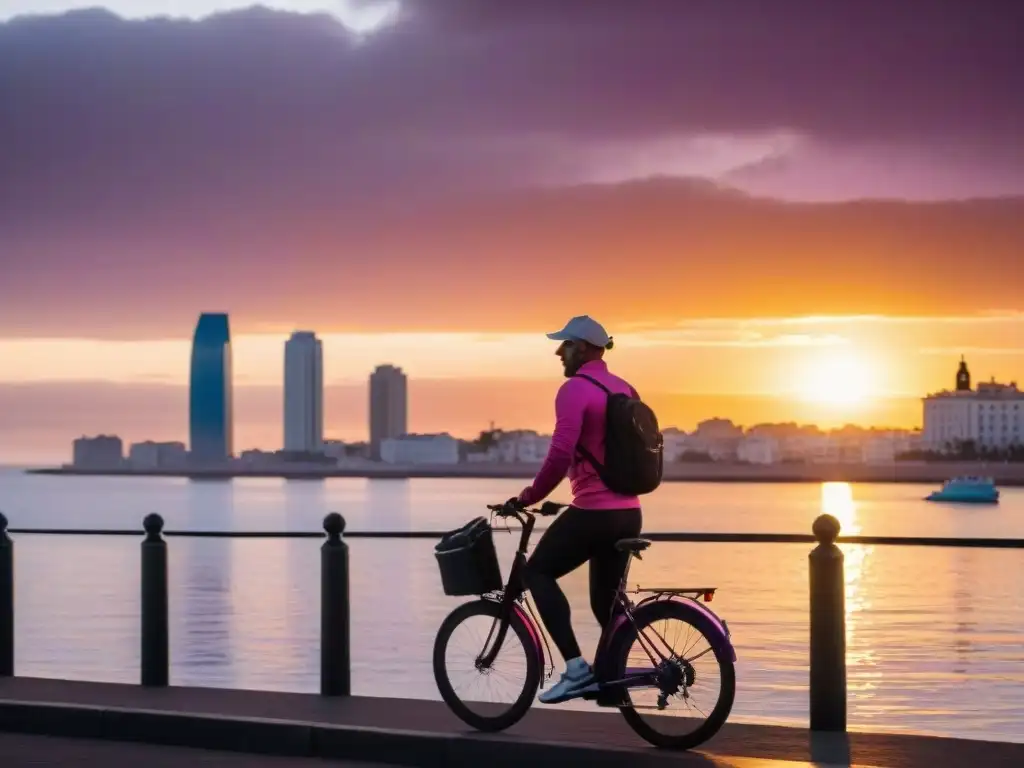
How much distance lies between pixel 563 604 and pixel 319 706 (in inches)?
76.1

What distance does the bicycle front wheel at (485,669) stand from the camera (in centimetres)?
966

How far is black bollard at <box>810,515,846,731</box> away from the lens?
960 centimetres

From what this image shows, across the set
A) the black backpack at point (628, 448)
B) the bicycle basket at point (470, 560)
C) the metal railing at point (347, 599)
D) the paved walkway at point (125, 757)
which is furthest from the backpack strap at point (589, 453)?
the paved walkway at point (125, 757)

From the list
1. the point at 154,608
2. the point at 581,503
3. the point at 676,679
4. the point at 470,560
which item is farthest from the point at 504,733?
the point at 154,608

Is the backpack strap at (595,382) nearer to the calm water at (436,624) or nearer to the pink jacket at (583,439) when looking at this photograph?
the pink jacket at (583,439)

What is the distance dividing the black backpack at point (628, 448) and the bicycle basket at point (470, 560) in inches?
33.3

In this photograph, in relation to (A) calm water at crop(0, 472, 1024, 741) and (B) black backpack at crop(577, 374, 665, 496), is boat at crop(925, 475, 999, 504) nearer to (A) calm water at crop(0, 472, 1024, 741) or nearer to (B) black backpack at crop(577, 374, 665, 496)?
(A) calm water at crop(0, 472, 1024, 741)

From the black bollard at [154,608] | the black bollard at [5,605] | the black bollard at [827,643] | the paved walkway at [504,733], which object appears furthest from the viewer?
the black bollard at [5,605]

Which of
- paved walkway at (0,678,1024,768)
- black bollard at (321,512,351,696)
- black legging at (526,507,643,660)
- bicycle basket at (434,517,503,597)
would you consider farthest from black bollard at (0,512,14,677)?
black legging at (526,507,643,660)

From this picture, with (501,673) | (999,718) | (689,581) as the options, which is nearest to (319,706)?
(501,673)

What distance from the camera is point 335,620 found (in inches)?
440

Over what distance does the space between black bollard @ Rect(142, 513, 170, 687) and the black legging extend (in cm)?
334

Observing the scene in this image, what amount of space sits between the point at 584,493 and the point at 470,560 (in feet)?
2.61

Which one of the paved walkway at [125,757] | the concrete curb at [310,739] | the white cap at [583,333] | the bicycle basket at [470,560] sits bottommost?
the paved walkway at [125,757]
